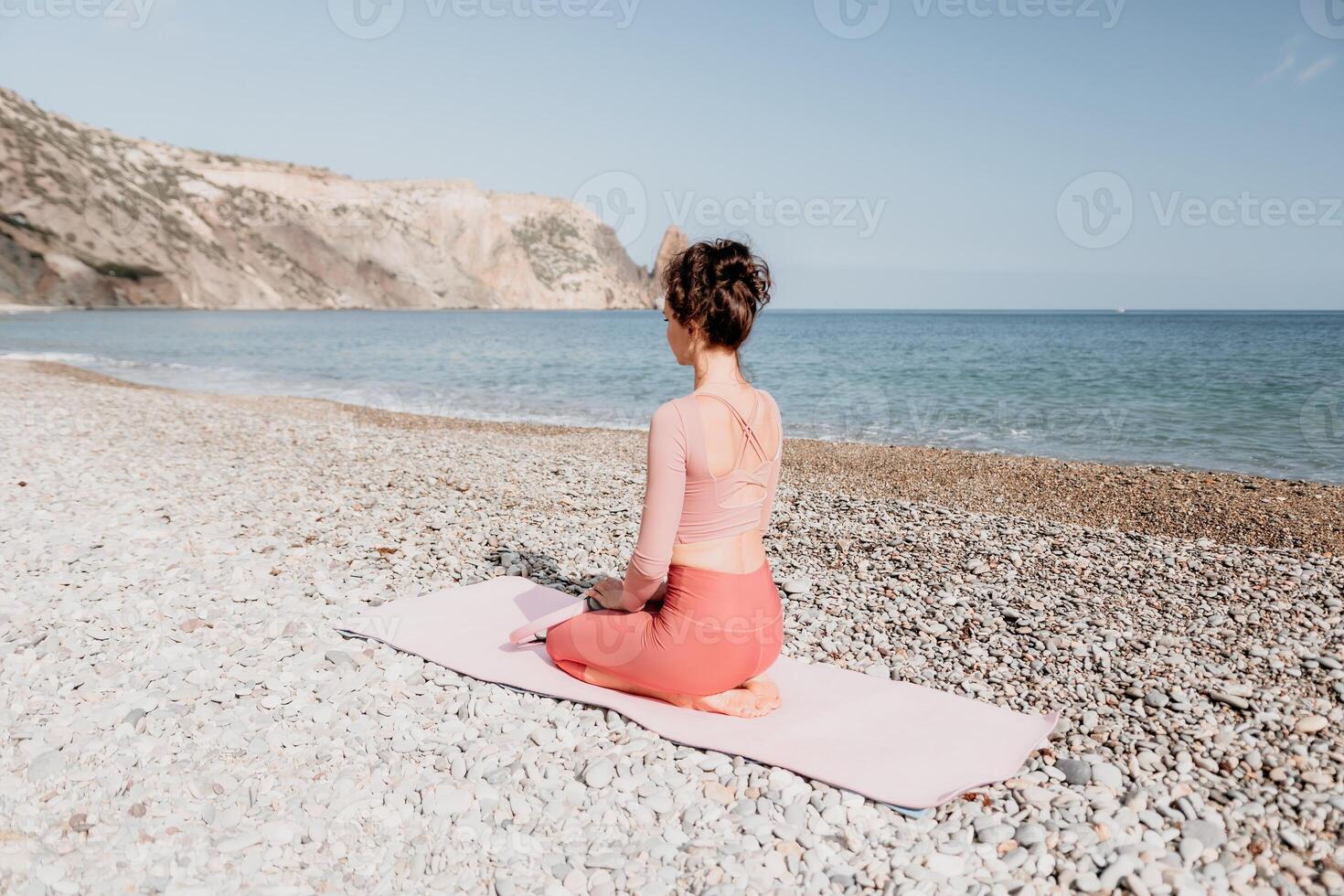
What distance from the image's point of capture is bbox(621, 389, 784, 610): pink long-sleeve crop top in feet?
13.1

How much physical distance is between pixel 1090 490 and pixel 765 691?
8.84m

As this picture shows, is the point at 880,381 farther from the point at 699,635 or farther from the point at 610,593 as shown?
the point at 699,635

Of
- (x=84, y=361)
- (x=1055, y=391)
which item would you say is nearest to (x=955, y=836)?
(x=1055, y=391)

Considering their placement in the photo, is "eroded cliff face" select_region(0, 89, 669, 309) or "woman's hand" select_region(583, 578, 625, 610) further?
"eroded cliff face" select_region(0, 89, 669, 309)

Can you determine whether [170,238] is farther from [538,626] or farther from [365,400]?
[538,626]

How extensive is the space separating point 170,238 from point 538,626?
96.6 meters

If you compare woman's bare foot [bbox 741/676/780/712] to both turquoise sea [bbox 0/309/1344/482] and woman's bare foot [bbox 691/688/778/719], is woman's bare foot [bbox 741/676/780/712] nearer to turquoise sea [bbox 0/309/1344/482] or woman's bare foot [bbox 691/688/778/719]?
woman's bare foot [bbox 691/688/778/719]

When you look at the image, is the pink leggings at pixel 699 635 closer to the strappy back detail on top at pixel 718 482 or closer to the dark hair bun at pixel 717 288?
the strappy back detail on top at pixel 718 482

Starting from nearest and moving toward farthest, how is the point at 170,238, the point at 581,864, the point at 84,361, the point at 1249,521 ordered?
the point at 581,864 < the point at 1249,521 < the point at 84,361 < the point at 170,238

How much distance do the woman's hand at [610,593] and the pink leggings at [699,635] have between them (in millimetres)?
54

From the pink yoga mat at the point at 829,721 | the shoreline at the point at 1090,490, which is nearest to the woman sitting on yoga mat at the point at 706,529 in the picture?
the pink yoga mat at the point at 829,721

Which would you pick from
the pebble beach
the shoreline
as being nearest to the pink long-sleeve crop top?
the pebble beach

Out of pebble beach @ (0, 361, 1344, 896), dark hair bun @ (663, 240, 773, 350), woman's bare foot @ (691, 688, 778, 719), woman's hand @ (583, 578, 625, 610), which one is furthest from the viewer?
woman's hand @ (583, 578, 625, 610)

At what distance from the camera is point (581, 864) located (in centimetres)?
325
